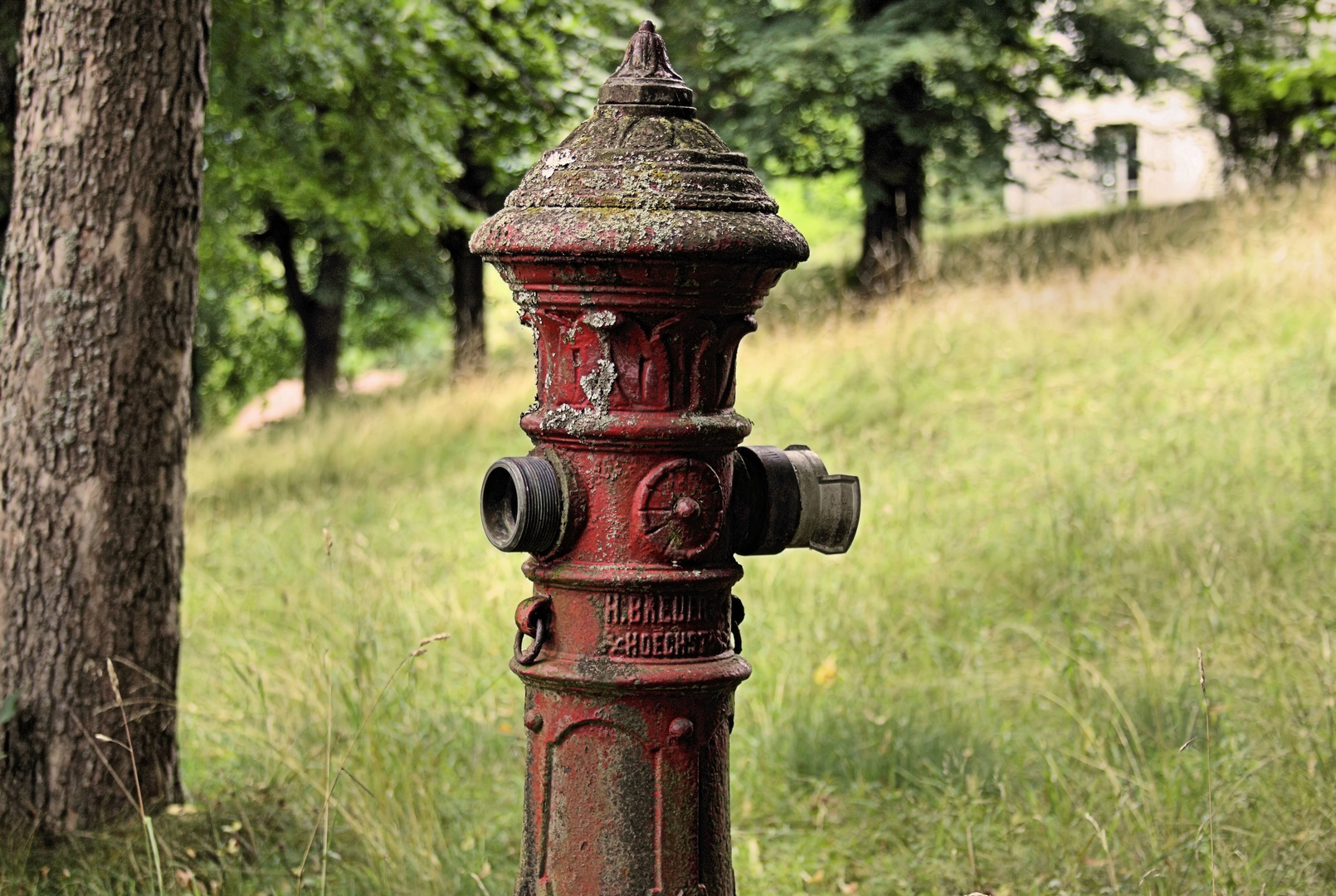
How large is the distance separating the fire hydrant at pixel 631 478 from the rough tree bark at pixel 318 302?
1504 cm

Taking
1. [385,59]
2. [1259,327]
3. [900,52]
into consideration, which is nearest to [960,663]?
[1259,327]

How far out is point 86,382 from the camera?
3.46m

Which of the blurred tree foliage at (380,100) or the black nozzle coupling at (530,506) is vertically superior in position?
the blurred tree foliage at (380,100)

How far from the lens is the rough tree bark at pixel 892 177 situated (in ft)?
45.5

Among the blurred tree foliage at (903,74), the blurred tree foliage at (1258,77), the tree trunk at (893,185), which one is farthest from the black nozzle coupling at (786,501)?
the tree trunk at (893,185)

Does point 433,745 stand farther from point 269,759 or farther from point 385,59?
point 385,59

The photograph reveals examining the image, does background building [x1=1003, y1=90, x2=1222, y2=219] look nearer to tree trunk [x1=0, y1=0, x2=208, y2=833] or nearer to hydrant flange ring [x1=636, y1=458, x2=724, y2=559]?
tree trunk [x1=0, y1=0, x2=208, y2=833]

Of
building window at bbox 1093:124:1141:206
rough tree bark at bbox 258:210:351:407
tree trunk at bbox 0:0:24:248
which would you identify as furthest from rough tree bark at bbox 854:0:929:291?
tree trunk at bbox 0:0:24:248

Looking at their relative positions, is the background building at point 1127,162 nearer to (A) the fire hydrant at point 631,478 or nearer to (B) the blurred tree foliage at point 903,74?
(B) the blurred tree foliage at point 903,74

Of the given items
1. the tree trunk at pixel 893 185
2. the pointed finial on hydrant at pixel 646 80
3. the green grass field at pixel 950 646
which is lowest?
the green grass field at pixel 950 646

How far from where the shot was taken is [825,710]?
4219mm

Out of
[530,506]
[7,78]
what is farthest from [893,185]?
[530,506]

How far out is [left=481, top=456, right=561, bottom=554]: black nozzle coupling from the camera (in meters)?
2.06

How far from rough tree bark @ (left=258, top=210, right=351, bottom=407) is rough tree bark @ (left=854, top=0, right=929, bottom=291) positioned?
21.4ft
